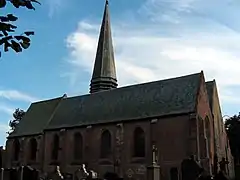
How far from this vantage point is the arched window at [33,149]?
38.2 m

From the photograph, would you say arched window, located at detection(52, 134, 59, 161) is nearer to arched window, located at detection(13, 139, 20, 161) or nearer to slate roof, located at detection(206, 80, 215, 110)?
arched window, located at detection(13, 139, 20, 161)

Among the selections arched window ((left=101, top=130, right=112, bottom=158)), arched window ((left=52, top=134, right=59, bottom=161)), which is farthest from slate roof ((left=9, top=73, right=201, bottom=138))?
arched window ((left=101, top=130, right=112, bottom=158))

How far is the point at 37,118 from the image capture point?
136ft

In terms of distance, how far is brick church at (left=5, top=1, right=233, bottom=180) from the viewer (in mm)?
29016

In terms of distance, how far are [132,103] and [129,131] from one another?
11.1 ft

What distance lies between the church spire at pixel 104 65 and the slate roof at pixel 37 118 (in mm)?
5108

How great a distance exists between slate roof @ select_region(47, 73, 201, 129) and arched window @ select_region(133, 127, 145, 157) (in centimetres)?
131

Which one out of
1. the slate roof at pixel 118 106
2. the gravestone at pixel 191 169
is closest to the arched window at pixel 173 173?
the slate roof at pixel 118 106

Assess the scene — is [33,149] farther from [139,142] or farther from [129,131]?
[139,142]

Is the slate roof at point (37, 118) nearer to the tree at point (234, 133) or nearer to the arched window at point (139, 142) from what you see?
the arched window at point (139, 142)

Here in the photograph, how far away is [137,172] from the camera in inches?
1174

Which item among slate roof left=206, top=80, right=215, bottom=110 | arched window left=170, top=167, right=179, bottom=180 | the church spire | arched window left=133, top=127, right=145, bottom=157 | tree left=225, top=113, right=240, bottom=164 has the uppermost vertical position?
the church spire

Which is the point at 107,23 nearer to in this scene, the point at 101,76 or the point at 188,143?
the point at 101,76

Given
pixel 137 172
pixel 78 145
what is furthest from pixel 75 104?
pixel 137 172
